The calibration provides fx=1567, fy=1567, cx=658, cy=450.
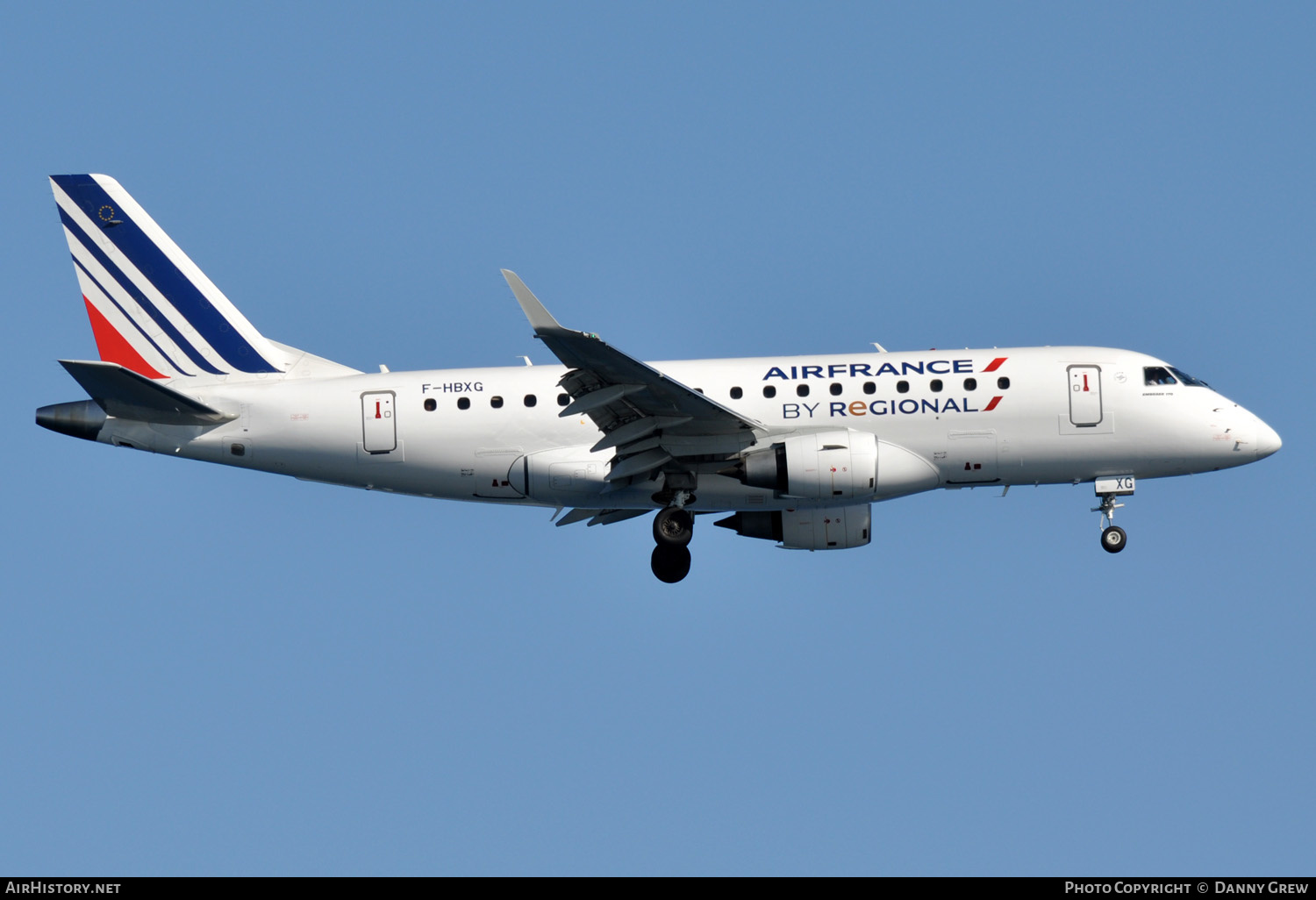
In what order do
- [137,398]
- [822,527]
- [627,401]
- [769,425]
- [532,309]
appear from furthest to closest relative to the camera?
[822,527], [769,425], [137,398], [627,401], [532,309]

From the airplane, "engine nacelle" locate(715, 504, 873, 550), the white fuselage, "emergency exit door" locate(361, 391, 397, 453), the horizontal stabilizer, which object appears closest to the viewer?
the horizontal stabilizer

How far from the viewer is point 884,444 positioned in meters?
36.6

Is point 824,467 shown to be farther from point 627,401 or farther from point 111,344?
point 111,344

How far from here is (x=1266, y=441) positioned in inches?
1486

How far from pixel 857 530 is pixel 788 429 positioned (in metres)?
4.25

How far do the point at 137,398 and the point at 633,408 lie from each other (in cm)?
1172

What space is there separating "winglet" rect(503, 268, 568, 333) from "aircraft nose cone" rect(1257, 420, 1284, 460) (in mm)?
17697

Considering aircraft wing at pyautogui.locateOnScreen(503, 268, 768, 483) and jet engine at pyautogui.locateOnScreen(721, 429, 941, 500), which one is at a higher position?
aircraft wing at pyautogui.locateOnScreen(503, 268, 768, 483)

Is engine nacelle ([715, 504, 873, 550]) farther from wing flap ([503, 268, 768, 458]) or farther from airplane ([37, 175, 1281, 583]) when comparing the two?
wing flap ([503, 268, 768, 458])

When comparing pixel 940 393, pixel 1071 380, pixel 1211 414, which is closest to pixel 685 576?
pixel 940 393

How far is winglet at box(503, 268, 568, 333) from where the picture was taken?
31.2 metres

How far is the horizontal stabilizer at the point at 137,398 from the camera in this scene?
35062 millimetres

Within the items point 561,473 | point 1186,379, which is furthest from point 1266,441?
point 561,473

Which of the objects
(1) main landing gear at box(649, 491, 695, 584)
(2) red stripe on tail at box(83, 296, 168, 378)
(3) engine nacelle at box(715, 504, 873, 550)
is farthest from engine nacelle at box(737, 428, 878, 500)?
(2) red stripe on tail at box(83, 296, 168, 378)
